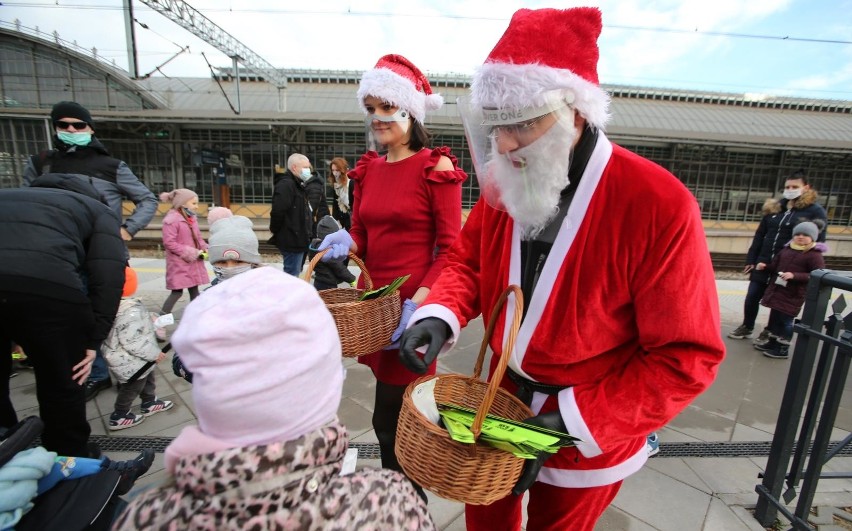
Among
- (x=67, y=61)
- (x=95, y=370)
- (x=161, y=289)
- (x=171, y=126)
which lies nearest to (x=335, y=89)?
(x=171, y=126)

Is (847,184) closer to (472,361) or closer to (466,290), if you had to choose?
(472,361)

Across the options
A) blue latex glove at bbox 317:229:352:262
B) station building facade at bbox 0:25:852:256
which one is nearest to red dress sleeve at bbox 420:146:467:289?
blue latex glove at bbox 317:229:352:262

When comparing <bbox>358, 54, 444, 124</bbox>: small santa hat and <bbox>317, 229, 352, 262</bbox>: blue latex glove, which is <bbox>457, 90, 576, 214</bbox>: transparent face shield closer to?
<bbox>358, 54, 444, 124</bbox>: small santa hat

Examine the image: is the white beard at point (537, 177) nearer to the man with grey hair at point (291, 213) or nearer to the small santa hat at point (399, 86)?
the small santa hat at point (399, 86)

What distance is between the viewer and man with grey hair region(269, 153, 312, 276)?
532cm

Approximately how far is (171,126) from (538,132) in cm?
1784

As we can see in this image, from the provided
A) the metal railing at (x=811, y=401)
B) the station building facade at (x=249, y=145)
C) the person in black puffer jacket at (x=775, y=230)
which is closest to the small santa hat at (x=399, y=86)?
the metal railing at (x=811, y=401)

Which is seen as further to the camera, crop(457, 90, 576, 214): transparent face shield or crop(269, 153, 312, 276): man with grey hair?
crop(269, 153, 312, 276): man with grey hair

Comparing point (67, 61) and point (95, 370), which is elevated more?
point (67, 61)

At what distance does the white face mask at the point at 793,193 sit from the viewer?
4570mm

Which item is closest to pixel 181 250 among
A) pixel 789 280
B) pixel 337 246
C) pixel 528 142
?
pixel 337 246

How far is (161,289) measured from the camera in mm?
5902

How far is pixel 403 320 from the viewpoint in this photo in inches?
72.8

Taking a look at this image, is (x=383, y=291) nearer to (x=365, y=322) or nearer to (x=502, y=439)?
(x=365, y=322)
